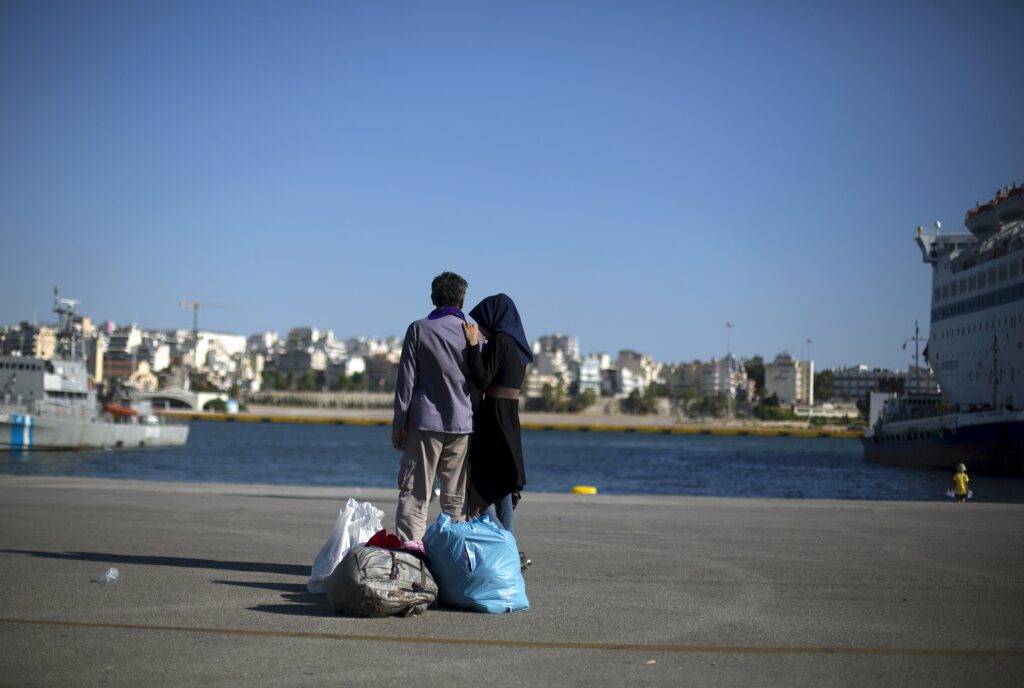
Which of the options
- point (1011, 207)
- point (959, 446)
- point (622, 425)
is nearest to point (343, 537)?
point (959, 446)

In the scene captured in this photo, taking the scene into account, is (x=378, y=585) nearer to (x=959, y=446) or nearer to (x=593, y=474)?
(x=593, y=474)

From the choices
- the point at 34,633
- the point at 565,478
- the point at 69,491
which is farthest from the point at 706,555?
the point at 565,478

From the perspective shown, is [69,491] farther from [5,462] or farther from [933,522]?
[5,462]

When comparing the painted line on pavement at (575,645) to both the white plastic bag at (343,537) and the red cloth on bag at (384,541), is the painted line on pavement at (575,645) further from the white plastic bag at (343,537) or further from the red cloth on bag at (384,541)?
the white plastic bag at (343,537)

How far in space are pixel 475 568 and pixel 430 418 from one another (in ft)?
3.50

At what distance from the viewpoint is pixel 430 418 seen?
660cm

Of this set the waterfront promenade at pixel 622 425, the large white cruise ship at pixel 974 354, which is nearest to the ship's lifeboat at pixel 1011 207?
the large white cruise ship at pixel 974 354

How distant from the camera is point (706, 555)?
858 centimetres

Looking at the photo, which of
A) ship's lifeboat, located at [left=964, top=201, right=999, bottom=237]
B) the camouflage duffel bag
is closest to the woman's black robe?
the camouflage duffel bag

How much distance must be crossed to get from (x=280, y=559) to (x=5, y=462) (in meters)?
42.7

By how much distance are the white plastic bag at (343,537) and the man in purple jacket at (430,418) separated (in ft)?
1.16

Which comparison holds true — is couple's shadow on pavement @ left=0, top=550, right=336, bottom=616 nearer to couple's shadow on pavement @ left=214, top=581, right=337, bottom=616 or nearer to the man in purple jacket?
couple's shadow on pavement @ left=214, top=581, right=337, bottom=616

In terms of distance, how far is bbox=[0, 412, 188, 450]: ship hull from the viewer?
53.2 m

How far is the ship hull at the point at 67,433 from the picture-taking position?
53.2m
